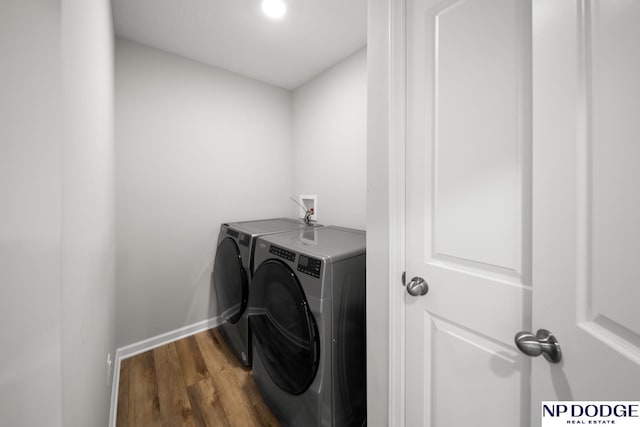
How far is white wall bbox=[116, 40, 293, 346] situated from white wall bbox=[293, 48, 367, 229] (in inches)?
16.4

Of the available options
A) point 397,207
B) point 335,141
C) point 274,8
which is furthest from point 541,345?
point 274,8

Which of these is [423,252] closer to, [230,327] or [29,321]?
[29,321]

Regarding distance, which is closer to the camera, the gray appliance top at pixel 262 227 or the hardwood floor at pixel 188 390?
the hardwood floor at pixel 188 390

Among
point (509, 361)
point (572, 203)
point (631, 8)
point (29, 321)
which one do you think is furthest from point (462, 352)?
point (29, 321)

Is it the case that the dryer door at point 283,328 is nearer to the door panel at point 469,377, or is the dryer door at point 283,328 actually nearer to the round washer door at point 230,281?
the round washer door at point 230,281

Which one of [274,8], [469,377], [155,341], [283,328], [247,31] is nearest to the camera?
[469,377]

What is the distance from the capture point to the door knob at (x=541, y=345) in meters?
0.55

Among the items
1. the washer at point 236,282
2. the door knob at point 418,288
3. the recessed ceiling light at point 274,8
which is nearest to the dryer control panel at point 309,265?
the door knob at point 418,288

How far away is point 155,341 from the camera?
1.96 meters

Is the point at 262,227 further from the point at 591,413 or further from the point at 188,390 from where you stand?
the point at 591,413

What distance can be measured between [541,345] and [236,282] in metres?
1.67

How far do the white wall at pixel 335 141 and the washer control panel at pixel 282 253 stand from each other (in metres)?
0.88

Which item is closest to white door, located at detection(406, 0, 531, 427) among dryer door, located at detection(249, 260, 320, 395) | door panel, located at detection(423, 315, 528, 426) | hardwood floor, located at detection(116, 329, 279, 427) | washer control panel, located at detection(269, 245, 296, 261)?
door panel, located at detection(423, 315, 528, 426)

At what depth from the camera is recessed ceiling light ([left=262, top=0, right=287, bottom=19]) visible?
1.44 m
